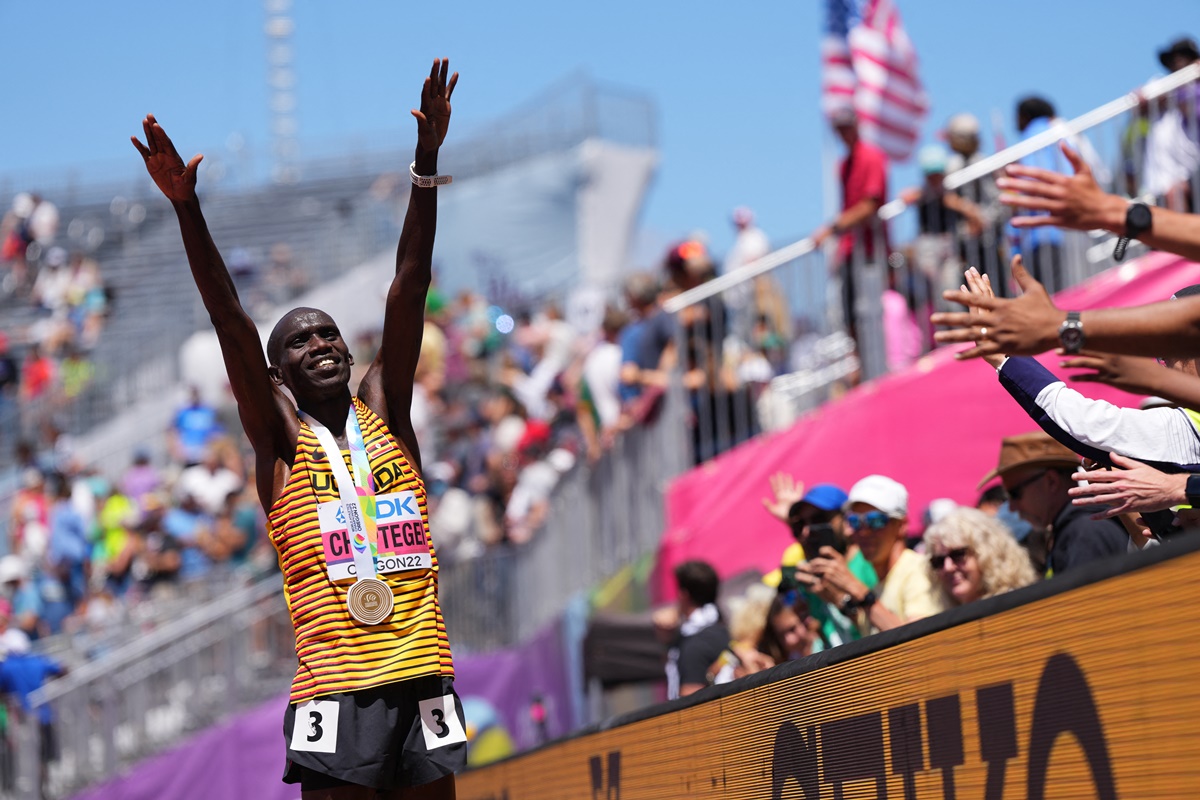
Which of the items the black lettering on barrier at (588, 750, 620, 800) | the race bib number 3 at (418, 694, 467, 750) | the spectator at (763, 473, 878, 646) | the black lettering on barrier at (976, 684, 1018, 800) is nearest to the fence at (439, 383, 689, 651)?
the spectator at (763, 473, 878, 646)

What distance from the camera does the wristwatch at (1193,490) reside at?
13.9 feet

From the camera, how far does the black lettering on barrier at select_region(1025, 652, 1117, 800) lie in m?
3.17

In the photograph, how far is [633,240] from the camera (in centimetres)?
3391

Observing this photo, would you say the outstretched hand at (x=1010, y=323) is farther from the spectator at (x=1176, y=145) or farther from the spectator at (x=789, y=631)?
the spectator at (x=1176, y=145)

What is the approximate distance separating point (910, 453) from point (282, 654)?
285 inches

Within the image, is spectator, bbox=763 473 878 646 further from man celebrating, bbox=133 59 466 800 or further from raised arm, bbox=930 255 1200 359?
raised arm, bbox=930 255 1200 359

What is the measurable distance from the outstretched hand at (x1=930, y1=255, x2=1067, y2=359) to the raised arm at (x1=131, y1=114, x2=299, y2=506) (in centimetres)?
198

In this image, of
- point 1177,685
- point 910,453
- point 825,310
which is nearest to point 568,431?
point 825,310

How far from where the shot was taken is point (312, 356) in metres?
4.87

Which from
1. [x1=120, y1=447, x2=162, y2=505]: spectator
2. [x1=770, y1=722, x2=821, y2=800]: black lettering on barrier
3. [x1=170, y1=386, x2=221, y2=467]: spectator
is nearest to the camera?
[x1=770, y1=722, x2=821, y2=800]: black lettering on barrier

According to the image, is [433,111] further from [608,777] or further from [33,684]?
[33,684]

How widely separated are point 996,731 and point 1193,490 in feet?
3.42

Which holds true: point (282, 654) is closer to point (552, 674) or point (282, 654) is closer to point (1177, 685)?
point (552, 674)

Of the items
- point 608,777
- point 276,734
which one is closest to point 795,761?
point 608,777
